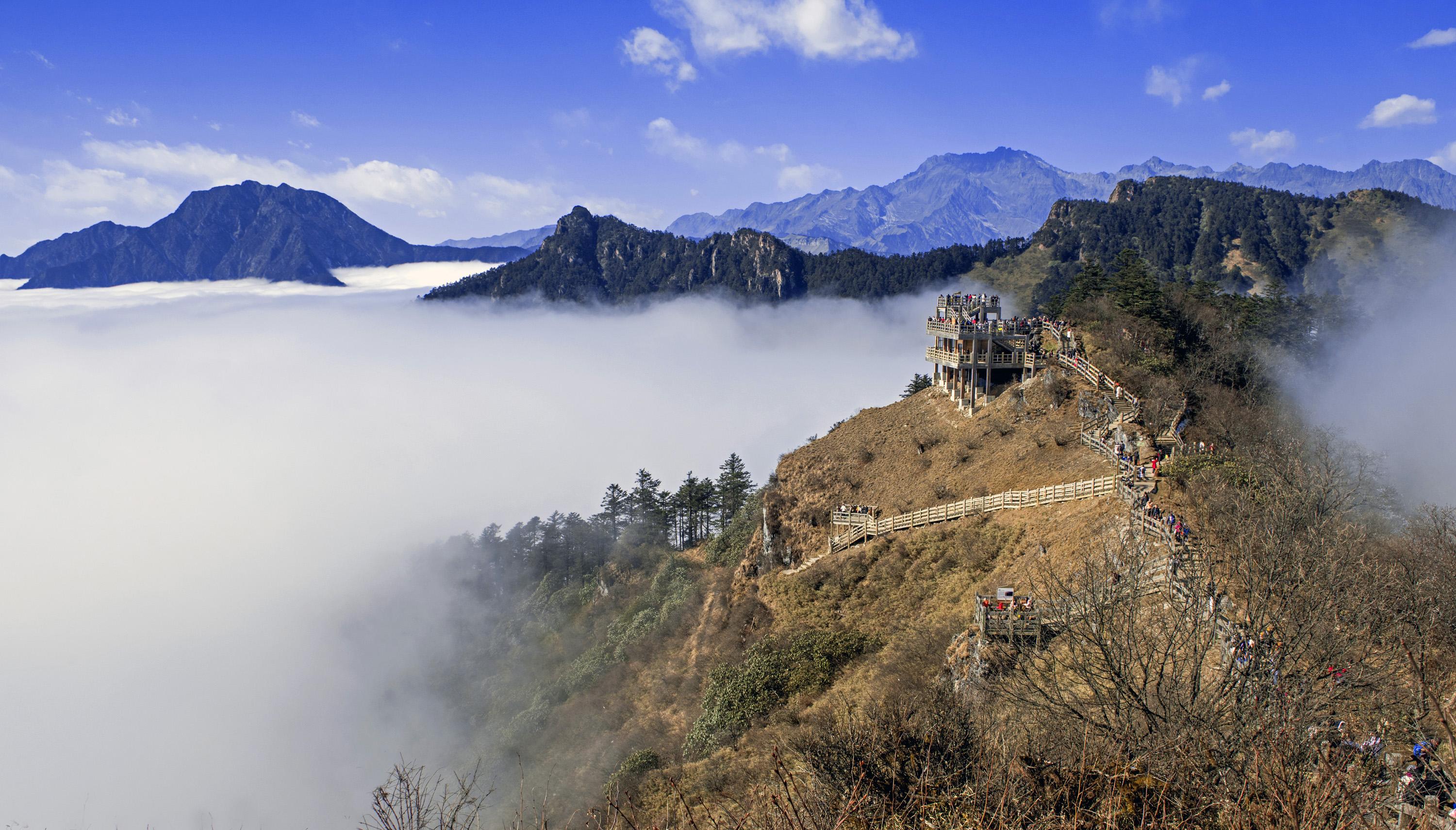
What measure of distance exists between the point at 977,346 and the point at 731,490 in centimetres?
3654

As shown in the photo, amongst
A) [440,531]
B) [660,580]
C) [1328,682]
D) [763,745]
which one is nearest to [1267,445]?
[1328,682]

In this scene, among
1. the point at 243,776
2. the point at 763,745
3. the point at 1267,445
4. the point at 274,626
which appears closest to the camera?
the point at 763,745

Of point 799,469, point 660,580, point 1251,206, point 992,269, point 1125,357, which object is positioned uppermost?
point 1251,206

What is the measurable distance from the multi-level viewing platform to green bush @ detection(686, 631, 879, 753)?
20.3 meters

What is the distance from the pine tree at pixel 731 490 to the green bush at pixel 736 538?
12.0m

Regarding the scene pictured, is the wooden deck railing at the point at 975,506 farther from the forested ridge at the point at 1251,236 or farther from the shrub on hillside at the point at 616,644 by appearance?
the forested ridge at the point at 1251,236

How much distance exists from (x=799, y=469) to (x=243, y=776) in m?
79.0

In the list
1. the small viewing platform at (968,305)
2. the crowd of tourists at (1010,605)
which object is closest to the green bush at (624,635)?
the small viewing platform at (968,305)

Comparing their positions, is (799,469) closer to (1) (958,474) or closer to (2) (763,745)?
(1) (958,474)

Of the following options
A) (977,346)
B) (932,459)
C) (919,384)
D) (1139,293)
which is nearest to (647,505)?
(919,384)

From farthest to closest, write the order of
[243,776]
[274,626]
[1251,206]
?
[1251,206]
[274,626]
[243,776]

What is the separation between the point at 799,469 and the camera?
159 feet

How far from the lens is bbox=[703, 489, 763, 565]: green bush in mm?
54625

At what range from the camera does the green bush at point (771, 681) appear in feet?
102
